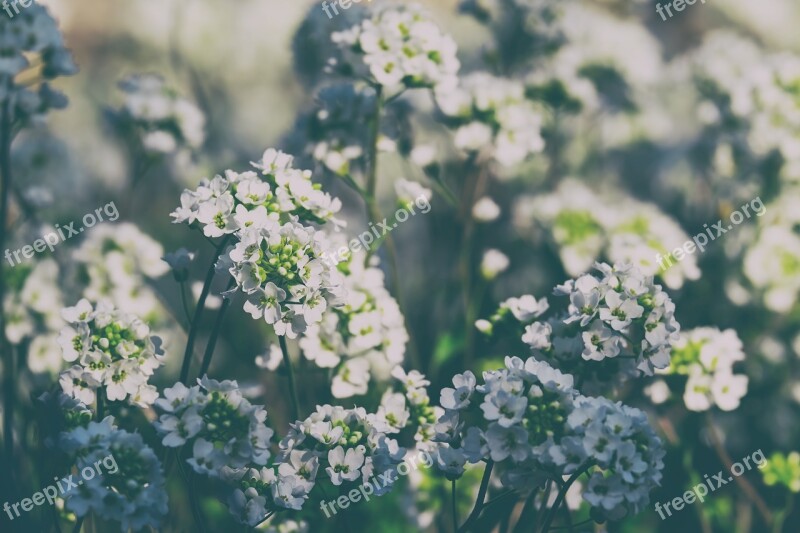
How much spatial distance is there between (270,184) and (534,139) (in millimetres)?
1120

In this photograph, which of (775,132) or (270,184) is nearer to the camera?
(270,184)

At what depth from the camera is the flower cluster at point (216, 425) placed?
1.66 m

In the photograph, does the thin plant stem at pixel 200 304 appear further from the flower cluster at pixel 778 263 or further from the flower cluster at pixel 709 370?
the flower cluster at pixel 778 263

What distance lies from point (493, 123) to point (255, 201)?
1.18 m

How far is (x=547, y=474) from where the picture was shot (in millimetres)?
1627

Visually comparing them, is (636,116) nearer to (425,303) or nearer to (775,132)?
(775,132)

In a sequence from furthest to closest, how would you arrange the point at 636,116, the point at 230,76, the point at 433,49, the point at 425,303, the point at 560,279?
the point at 230,76 → the point at 636,116 → the point at 425,303 → the point at 560,279 → the point at 433,49

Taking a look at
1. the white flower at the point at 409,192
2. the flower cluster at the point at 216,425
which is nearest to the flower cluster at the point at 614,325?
the flower cluster at the point at 216,425

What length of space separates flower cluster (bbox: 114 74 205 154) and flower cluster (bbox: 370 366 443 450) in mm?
1549

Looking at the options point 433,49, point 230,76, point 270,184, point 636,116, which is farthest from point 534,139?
point 230,76

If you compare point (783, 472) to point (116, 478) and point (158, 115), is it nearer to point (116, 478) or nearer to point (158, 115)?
point (116, 478)

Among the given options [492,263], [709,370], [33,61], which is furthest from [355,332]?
[33,61]

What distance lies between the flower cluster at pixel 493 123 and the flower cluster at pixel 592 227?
1.52ft

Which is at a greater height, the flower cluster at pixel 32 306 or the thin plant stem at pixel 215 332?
the flower cluster at pixel 32 306
